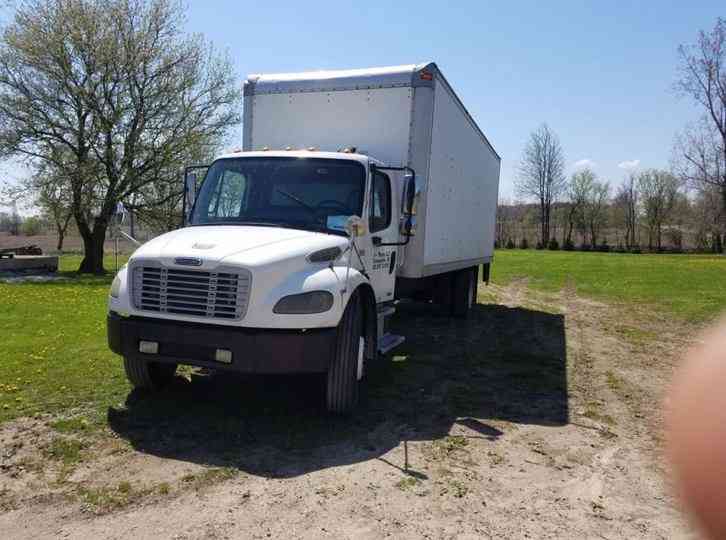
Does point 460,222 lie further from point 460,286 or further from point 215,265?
point 215,265

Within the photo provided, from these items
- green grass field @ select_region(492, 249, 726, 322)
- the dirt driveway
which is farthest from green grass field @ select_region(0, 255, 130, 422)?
green grass field @ select_region(492, 249, 726, 322)

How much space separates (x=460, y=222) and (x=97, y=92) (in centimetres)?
1911

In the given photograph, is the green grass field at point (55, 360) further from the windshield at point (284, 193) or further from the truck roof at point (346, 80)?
the truck roof at point (346, 80)

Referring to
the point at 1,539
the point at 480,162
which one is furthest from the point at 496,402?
the point at 480,162

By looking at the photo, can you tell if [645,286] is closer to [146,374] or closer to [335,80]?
[335,80]

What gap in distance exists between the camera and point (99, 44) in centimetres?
2325

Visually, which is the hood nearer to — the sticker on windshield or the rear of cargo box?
the sticker on windshield

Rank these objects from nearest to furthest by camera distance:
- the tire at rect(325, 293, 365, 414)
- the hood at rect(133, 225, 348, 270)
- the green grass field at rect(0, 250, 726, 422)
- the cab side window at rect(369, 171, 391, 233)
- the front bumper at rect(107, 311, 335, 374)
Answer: the front bumper at rect(107, 311, 335, 374) < the hood at rect(133, 225, 348, 270) < the tire at rect(325, 293, 365, 414) < the green grass field at rect(0, 250, 726, 422) < the cab side window at rect(369, 171, 391, 233)

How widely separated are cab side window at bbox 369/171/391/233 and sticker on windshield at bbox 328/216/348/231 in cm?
51

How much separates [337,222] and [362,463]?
8.73ft

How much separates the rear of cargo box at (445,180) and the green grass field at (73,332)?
414 centimetres

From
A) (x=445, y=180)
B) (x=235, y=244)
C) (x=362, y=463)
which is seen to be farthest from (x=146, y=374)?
(x=445, y=180)

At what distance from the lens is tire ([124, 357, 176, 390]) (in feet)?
19.4

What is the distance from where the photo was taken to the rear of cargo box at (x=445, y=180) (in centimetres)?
765
